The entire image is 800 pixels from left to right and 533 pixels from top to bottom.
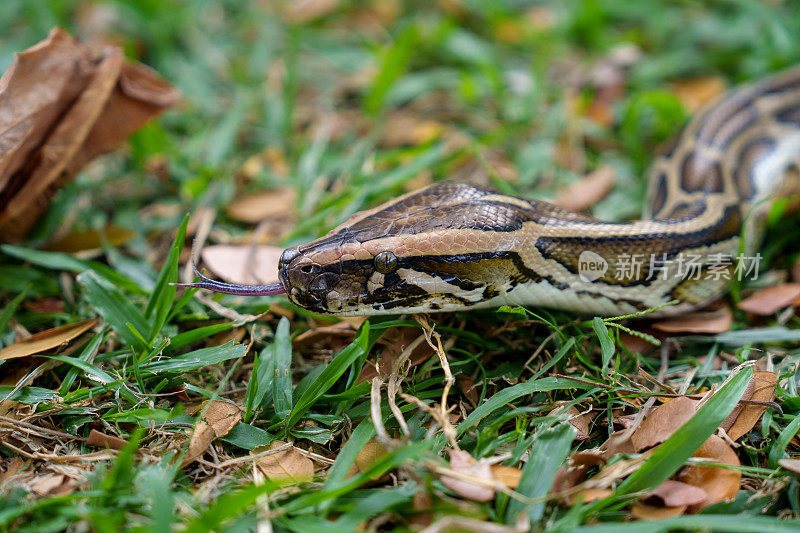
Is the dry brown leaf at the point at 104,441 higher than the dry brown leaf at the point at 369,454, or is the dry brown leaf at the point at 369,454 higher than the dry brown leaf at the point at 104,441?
the dry brown leaf at the point at 369,454

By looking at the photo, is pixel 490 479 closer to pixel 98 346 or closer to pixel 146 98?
pixel 98 346

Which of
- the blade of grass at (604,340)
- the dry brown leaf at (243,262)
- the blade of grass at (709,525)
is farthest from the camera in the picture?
the dry brown leaf at (243,262)

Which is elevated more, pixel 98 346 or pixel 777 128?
pixel 777 128

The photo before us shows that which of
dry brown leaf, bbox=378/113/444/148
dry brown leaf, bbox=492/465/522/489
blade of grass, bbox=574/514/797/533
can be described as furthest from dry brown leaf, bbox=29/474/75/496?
dry brown leaf, bbox=378/113/444/148

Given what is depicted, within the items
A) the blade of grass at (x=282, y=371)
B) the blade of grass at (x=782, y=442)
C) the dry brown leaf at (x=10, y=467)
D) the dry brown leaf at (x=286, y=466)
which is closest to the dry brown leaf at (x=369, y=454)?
the dry brown leaf at (x=286, y=466)

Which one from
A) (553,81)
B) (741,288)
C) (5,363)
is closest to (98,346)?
(5,363)

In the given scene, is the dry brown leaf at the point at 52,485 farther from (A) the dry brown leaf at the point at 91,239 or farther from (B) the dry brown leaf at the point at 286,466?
(A) the dry brown leaf at the point at 91,239

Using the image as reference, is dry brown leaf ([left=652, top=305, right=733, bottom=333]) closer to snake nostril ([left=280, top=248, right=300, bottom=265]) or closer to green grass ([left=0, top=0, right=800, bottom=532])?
green grass ([left=0, top=0, right=800, bottom=532])
